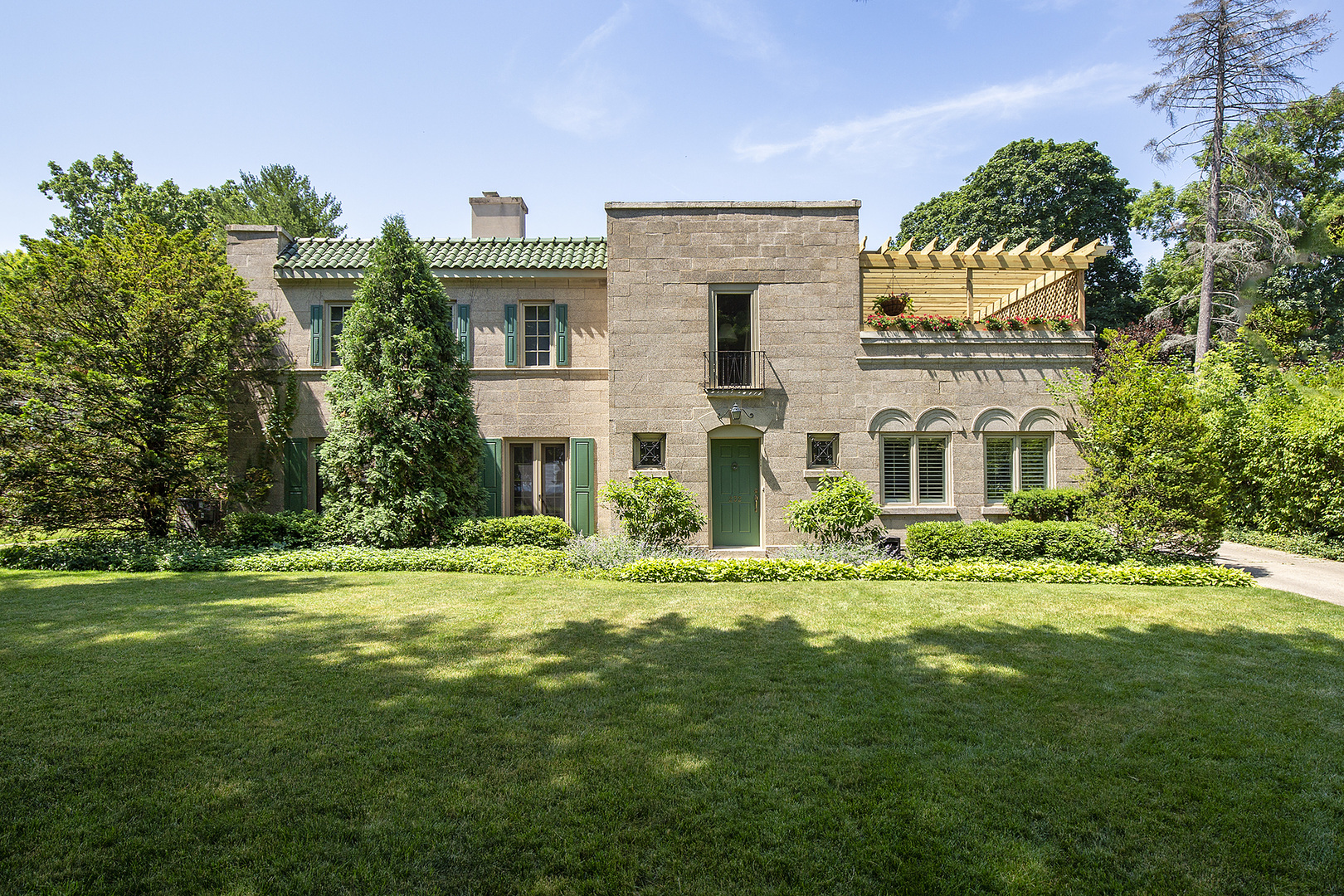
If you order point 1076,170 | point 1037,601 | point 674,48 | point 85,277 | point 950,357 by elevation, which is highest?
point 1076,170

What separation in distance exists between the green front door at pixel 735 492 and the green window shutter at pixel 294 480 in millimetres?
8824

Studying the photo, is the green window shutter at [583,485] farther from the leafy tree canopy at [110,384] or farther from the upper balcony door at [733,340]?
the leafy tree canopy at [110,384]

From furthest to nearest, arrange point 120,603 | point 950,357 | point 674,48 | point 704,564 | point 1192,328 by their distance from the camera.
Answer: point 1192,328 → point 950,357 → point 704,564 → point 120,603 → point 674,48

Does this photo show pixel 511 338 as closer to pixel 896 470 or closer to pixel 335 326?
pixel 335 326

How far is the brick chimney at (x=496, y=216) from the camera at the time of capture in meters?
15.3

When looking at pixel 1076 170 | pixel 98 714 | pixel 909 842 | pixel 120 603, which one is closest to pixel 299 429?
pixel 120 603

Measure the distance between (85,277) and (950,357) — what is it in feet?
53.7

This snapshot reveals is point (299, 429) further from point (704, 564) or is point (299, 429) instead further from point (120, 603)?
point (704, 564)

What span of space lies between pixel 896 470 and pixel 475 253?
33.9 ft

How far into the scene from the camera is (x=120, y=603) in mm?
7590

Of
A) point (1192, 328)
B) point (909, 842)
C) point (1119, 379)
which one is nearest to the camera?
point (909, 842)

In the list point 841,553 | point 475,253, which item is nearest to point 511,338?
point 475,253

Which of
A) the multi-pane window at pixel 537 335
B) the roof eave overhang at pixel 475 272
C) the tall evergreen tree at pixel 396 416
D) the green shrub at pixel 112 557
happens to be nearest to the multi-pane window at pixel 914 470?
the roof eave overhang at pixel 475 272

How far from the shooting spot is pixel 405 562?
1045 centimetres
